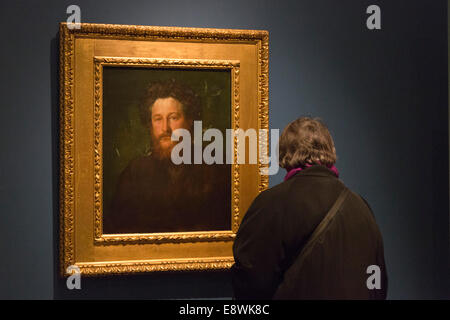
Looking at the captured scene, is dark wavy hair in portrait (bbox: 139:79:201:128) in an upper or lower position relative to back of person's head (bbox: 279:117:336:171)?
upper

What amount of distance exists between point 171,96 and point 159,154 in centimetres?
28

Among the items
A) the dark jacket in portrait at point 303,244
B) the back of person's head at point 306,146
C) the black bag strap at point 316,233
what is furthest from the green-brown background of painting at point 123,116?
→ the black bag strap at point 316,233

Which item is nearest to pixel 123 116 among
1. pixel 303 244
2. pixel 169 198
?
pixel 169 198

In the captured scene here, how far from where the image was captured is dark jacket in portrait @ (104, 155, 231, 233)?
2.29m

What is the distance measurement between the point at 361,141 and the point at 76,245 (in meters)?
1.50

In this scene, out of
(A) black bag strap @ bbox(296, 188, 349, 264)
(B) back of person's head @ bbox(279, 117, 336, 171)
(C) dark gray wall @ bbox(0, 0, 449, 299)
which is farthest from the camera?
(C) dark gray wall @ bbox(0, 0, 449, 299)

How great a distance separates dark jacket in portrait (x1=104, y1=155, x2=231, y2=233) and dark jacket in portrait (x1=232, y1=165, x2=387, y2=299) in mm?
596

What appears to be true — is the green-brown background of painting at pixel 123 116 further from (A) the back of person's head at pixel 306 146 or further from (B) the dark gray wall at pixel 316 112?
(A) the back of person's head at pixel 306 146

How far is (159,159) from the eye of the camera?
232 centimetres

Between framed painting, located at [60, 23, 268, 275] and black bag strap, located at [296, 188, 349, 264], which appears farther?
framed painting, located at [60, 23, 268, 275]

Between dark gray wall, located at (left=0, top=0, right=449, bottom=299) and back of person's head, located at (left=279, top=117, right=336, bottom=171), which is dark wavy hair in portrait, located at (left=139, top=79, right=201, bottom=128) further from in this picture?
back of person's head, located at (left=279, top=117, right=336, bottom=171)

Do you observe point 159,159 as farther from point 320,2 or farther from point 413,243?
point 413,243

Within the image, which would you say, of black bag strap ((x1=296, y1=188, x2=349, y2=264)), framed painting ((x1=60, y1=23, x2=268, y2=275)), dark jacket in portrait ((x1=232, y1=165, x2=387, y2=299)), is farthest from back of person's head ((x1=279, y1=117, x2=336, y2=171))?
framed painting ((x1=60, y1=23, x2=268, y2=275))
